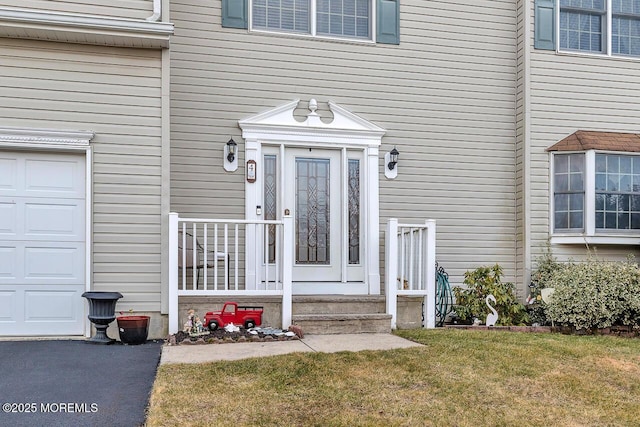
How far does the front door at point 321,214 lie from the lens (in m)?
7.35

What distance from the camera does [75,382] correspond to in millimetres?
4277

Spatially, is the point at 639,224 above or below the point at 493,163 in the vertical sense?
below

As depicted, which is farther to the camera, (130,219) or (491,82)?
(491,82)

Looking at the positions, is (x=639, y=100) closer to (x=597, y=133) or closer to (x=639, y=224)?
(x=597, y=133)

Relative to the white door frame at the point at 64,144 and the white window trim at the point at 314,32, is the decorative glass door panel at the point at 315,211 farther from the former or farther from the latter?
the white door frame at the point at 64,144

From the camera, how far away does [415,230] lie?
7.27 metres

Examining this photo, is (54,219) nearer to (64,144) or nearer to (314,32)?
(64,144)

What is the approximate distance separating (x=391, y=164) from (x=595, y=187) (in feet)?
8.73

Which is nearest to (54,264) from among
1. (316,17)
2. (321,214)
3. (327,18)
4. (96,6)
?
(96,6)

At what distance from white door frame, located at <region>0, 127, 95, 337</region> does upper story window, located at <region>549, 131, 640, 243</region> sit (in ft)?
18.7

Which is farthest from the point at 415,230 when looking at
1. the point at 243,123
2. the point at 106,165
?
the point at 106,165

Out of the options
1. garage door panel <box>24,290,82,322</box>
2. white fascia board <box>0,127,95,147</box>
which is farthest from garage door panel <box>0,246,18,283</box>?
white fascia board <box>0,127,95,147</box>

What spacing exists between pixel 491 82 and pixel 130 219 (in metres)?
4.98

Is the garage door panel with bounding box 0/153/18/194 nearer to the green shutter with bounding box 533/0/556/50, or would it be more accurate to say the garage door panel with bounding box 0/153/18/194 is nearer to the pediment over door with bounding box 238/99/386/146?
the pediment over door with bounding box 238/99/386/146
